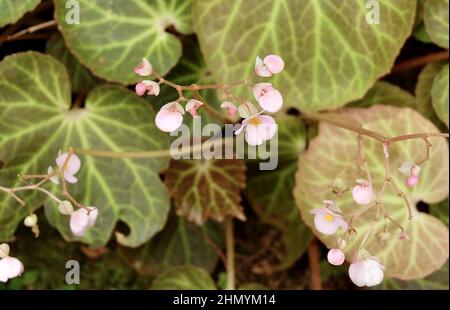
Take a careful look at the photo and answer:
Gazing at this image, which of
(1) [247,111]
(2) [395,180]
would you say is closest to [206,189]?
(2) [395,180]

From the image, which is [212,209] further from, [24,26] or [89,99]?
[24,26]

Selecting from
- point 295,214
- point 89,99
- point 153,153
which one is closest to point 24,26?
point 89,99

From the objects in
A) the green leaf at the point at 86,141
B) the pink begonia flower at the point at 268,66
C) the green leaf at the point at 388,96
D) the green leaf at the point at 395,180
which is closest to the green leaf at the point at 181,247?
the green leaf at the point at 86,141

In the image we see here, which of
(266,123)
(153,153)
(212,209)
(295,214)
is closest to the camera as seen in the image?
(266,123)

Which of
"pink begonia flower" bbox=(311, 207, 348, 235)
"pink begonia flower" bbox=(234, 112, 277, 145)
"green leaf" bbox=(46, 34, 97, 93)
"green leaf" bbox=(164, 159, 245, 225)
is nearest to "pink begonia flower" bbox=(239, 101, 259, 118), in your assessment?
"pink begonia flower" bbox=(234, 112, 277, 145)
